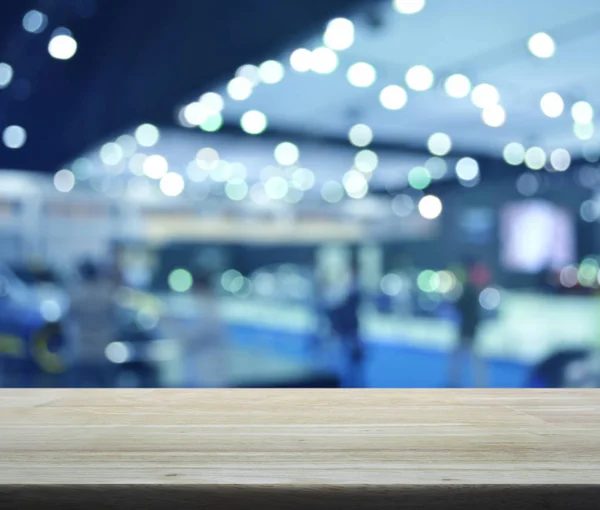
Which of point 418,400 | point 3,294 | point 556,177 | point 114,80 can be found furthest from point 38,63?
point 556,177

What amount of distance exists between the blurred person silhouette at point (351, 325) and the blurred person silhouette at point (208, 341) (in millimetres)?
1881

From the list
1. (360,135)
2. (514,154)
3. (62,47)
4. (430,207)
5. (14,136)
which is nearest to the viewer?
(62,47)

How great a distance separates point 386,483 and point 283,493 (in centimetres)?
8

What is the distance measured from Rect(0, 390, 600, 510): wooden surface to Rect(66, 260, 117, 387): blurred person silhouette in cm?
476

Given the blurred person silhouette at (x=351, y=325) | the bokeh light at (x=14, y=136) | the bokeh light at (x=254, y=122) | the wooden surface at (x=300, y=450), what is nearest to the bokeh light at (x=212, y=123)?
the bokeh light at (x=254, y=122)

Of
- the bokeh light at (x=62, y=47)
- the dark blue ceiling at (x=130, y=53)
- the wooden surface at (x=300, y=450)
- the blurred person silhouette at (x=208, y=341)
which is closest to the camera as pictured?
the wooden surface at (x=300, y=450)

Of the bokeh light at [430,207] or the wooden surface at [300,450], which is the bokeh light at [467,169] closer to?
the bokeh light at [430,207]

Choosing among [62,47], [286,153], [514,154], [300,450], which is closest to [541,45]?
[62,47]

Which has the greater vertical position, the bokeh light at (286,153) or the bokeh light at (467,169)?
the bokeh light at (286,153)

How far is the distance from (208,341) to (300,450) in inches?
196

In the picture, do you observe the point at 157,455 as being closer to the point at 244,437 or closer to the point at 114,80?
the point at 244,437

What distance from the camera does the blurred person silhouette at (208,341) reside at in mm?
5395

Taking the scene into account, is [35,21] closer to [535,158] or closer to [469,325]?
[469,325]

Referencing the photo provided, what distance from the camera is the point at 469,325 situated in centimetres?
656
